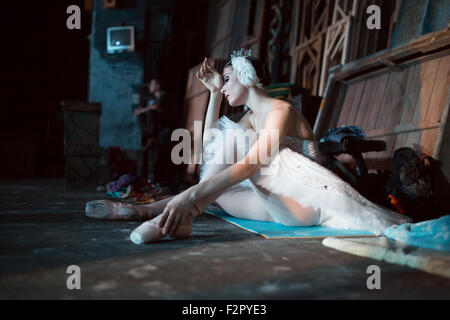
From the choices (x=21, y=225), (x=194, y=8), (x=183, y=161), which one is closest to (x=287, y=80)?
(x=183, y=161)

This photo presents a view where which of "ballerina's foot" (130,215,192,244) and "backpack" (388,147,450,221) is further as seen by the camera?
"backpack" (388,147,450,221)

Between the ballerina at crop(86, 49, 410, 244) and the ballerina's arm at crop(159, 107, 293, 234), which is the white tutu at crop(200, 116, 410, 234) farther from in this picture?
the ballerina's arm at crop(159, 107, 293, 234)

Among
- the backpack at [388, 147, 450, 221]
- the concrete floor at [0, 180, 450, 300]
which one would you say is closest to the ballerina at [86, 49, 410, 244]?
the concrete floor at [0, 180, 450, 300]

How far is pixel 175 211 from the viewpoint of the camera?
1.33 meters

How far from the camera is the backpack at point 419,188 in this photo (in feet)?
7.52

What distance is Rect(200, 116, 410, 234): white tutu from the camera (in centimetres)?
166

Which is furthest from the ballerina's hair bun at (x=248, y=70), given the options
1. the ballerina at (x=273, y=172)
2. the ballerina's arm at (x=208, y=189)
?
the ballerina's arm at (x=208, y=189)

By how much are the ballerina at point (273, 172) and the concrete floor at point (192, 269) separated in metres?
0.29

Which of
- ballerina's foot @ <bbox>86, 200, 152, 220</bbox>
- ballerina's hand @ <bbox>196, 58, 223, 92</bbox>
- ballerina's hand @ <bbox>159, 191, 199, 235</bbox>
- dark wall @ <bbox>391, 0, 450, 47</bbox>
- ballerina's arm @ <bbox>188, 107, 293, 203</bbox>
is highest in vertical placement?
dark wall @ <bbox>391, 0, 450, 47</bbox>

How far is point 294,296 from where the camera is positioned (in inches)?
32.5

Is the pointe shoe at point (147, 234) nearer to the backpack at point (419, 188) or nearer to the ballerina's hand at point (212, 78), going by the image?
the ballerina's hand at point (212, 78)

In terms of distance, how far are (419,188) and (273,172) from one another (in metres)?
1.15

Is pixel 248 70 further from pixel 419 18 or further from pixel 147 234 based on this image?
pixel 419 18

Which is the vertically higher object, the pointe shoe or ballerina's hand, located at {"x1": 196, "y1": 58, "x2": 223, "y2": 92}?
ballerina's hand, located at {"x1": 196, "y1": 58, "x2": 223, "y2": 92}
